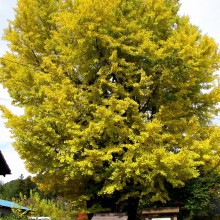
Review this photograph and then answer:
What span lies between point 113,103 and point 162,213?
4.96 metres

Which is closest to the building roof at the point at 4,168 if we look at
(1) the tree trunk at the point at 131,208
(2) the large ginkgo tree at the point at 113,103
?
(2) the large ginkgo tree at the point at 113,103

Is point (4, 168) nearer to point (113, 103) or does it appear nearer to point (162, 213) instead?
point (113, 103)

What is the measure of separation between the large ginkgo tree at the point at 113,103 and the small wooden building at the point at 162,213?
2.59ft

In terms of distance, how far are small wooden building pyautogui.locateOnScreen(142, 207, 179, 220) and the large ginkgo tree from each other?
31.0 inches

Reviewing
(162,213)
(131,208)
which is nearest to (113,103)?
(131,208)

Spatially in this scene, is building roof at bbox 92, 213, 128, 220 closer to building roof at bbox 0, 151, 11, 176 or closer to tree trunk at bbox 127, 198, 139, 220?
tree trunk at bbox 127, 198, 139, 220

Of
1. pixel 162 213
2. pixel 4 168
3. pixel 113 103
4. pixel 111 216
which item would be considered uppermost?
pixel 113 103

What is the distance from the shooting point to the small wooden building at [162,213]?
1205cm

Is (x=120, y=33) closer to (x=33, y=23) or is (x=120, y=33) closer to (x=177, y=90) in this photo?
(x=177, y=90)

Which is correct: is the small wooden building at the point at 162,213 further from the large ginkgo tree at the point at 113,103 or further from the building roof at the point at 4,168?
the building roof at the point at 4,168

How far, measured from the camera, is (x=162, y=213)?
12.3 metres

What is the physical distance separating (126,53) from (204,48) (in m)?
2.73

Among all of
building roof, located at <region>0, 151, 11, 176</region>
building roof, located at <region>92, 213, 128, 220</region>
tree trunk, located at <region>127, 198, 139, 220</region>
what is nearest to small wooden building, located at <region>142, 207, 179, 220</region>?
tree trunk, located at <region>127, 198, 139, 220</region>

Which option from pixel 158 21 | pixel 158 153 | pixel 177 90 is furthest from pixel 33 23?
pixel 158 153
